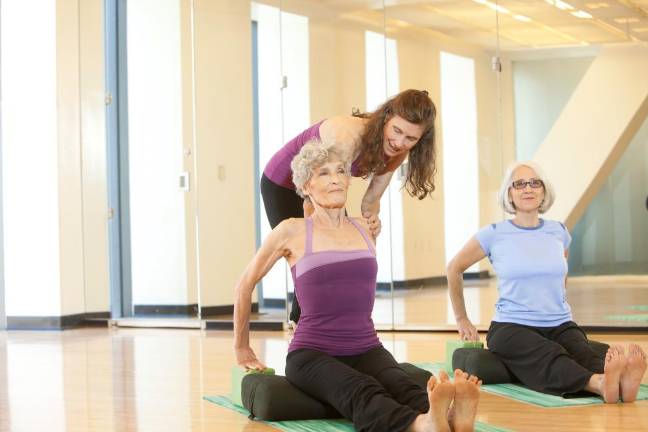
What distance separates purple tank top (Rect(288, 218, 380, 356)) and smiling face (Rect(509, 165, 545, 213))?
3.03ft

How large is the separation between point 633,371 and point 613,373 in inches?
2.6

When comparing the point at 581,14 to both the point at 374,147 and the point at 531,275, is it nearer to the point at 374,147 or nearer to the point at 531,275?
the point at 531,275

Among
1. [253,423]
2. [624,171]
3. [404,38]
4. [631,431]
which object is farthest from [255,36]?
[631,431]

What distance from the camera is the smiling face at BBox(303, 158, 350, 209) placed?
3.15 m

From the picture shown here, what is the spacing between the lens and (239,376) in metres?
3.43

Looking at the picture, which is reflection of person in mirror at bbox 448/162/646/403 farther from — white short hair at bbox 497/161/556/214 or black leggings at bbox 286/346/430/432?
black leggings at bbox 286/346/430/432

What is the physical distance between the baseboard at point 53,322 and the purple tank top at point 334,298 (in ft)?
14.8

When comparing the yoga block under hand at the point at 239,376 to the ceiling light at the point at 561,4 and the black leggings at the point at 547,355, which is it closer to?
the black leggings at the point at 547,355

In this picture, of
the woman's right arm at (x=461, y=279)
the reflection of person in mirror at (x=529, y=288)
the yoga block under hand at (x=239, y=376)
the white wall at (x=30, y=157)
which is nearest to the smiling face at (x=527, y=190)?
the reflection of person in mirror at (x=529, y=288)

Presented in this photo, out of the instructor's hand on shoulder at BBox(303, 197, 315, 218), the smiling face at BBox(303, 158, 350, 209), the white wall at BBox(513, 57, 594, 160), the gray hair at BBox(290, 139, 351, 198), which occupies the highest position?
the white wall at BBox(513, 57, 594, 160)

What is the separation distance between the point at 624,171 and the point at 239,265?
8.76 ft

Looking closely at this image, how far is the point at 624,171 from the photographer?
19.4 ft

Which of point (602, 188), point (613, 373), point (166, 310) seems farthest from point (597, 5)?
point (166, 310)

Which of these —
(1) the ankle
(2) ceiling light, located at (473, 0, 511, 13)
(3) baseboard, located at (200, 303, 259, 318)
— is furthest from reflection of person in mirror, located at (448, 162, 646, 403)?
(3) baseboard, located at (200, 303, 259, 318)
